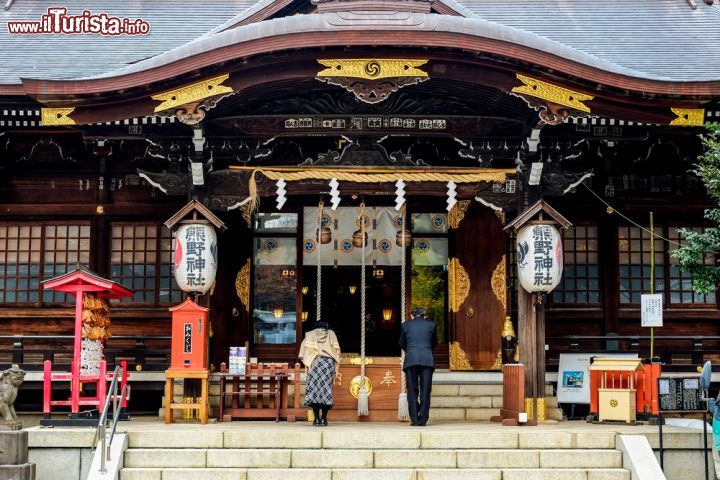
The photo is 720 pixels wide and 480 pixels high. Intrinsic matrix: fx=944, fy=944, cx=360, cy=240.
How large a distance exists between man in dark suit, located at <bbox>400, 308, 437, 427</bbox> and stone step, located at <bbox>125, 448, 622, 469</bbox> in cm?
146

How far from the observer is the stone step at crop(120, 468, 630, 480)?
11.4 meters

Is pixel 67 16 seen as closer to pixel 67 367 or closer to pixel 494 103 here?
pixel 67 367

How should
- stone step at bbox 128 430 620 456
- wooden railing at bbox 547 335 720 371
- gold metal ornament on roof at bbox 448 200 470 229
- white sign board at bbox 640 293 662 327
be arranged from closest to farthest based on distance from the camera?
stone step at bbox 128 430 620 456 → white sign board at bbox 640 293 662 327 → wooden railing at bbox 547 335 720 371 → gold metal ornament on roof at bbox 448 200 470 229

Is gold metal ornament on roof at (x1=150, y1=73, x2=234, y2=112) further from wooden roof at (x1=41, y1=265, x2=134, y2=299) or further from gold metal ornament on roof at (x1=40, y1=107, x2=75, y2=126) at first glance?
wooden roof at (x1=41, y1=265, x2=134, y2=299)

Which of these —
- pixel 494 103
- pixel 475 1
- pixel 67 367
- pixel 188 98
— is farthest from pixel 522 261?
pixel 475 1

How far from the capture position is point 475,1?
68.1 ft

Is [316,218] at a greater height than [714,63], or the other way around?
[714,63]

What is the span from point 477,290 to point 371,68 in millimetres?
5151

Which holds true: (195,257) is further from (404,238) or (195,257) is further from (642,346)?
(642,346)

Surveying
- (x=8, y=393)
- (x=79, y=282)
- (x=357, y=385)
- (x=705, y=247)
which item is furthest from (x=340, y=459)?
(x=705, y=247)

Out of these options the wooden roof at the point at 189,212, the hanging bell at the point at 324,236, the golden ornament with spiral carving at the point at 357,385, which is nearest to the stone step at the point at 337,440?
the golden ornament with spiral carving at the point at 357,385

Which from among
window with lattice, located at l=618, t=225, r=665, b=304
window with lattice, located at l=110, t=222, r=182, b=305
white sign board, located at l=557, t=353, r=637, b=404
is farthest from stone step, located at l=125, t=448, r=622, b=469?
window with lattice, located at l=618, t=225, r=665, b=304

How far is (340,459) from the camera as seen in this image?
11625 mm

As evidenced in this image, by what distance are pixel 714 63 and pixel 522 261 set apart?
6.41m
